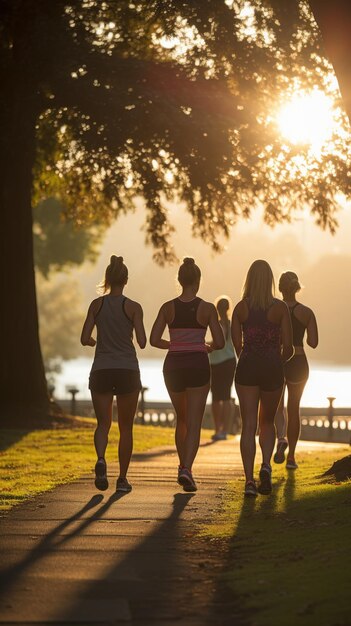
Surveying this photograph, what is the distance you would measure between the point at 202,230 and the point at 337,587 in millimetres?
20346

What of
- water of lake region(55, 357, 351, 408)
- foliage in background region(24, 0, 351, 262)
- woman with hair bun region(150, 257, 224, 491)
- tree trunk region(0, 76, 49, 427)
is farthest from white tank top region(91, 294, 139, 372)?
water of lake region(55, 357, 351, 408)

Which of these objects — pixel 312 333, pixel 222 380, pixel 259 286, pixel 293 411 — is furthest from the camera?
pixel 222 380

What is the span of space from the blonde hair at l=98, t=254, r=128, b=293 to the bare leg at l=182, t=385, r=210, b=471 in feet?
3.79

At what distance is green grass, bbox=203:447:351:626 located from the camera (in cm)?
677

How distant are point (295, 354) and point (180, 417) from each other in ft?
7.88

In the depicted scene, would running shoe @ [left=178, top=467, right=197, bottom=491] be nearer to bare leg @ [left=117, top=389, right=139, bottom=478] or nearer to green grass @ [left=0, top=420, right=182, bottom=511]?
bare leg @ [left=117, top=389, right=139, bottom=478]

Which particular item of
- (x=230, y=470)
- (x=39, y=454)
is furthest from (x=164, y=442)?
(x=230, y=470)

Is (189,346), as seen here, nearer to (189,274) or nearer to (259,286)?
(189,274)

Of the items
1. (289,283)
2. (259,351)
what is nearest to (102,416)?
(259,351)

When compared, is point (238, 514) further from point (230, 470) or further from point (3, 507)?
point (230, 470)

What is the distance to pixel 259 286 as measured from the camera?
37.0 feet

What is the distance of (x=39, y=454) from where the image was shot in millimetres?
17500

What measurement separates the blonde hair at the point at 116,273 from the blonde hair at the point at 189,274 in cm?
50

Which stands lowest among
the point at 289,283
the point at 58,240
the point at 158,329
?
the point at 158,329
